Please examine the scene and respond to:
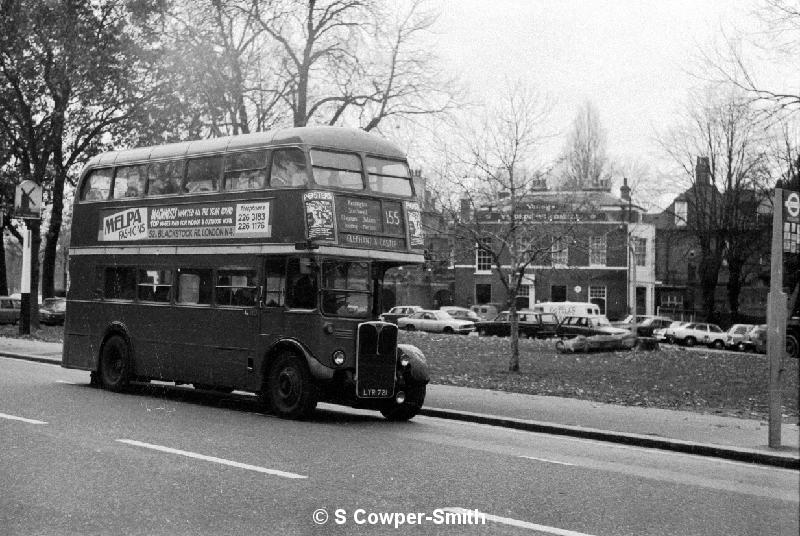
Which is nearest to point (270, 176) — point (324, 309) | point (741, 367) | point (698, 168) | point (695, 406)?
point (324, 309)

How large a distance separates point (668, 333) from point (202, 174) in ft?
147

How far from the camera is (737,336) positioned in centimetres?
5344

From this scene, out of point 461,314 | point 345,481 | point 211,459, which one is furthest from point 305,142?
point 461,314

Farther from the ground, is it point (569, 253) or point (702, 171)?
point (702, 171)

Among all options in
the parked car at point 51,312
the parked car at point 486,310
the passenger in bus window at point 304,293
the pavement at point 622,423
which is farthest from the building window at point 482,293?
the passenger in bus window at point 304,293

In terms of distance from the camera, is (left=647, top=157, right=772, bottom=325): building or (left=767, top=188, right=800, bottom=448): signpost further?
(left=647, top=157, right=772, bottom=325): building

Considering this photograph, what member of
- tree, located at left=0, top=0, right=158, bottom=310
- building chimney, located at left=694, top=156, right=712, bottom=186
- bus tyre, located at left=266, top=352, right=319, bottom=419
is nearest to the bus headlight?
bus tyre, located at left=266, top=352, right=319, bottom=419

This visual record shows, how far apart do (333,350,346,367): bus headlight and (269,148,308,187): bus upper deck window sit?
8.36ft

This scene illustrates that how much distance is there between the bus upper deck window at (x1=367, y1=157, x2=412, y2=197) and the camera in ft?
49.2

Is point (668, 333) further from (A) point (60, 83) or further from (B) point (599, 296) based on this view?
(A) point (60, 83)

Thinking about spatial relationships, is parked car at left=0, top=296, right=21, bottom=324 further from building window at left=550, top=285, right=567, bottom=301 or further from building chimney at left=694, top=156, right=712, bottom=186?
building chimney at left=694, top=156, right=712, bottom=186

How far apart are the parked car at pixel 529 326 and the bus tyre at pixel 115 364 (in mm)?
31086

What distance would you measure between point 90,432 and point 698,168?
156 feet

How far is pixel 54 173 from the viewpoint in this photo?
44.0 m
